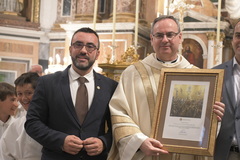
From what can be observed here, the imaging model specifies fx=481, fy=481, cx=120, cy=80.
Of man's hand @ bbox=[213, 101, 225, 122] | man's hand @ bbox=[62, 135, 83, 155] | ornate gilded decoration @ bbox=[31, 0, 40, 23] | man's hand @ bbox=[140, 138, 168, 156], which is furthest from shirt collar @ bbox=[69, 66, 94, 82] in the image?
ornate gilded decoration @ bbox=[31, 0, 40, 23]

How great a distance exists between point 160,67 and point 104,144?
731mm

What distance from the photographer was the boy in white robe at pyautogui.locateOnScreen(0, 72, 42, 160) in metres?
3.71

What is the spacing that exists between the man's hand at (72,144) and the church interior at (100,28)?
558 centimetres

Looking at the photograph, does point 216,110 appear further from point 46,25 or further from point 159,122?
point 46,25

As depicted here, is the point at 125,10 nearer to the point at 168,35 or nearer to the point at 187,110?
the point at 168,35

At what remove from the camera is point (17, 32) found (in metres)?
11.0

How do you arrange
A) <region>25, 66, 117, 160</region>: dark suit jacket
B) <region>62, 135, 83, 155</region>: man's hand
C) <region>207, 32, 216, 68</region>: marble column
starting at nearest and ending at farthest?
<region>62, 135, 83, 155</region>: man's hand
<region>25, 66, 117, 160</region>: dark suit jacket
<region>207, 32, 216, 68</region>: marble column

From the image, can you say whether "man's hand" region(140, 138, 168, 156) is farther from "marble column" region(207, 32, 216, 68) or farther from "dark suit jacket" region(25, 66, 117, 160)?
"marble column" region(207, 32, 216, 68)

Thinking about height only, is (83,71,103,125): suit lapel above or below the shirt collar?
below

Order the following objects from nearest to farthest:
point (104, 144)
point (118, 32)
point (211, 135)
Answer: point (211, 135) → point (104, 144) → point (118, 32)

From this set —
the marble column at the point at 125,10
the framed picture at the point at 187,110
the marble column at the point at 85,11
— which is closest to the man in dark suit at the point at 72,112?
the framed picture at the point at 187,110

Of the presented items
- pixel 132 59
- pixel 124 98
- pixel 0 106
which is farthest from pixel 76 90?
pixel 132 59

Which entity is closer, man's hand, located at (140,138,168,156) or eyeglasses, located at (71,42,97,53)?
man's hand, located at (140,138,168,156)

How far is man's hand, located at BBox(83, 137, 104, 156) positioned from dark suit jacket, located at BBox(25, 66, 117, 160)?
87mm
